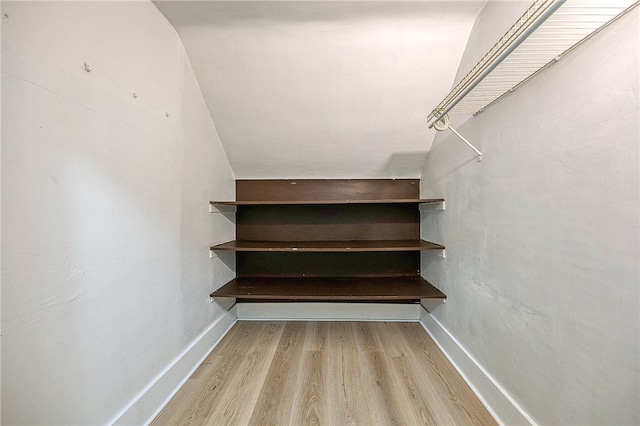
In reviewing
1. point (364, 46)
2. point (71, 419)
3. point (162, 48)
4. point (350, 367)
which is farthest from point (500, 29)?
point (71, 419)

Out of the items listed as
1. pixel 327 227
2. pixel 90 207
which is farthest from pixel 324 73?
pixel 90 207

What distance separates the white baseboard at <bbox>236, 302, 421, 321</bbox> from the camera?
2252mm

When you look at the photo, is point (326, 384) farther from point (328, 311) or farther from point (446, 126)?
point (446, 126)

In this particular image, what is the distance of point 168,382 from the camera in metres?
1.32

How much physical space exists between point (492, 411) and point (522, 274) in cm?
73

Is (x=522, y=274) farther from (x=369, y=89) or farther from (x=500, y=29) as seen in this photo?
(x=369, y=89)

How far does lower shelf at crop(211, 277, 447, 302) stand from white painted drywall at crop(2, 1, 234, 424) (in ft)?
1.88

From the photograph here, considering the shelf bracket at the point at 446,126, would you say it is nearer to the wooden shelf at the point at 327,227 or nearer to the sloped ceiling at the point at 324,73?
the sloped ceiling at the point at 324,73

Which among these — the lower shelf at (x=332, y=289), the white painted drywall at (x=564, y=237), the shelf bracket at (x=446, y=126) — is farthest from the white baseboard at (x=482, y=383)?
the shelf bracket at (x=446, y=126)

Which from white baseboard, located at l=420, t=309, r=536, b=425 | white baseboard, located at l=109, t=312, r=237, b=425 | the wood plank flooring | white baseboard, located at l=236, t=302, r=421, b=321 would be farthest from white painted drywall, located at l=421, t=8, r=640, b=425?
white baseboard, located at l=109, t=312, r=237, b=425

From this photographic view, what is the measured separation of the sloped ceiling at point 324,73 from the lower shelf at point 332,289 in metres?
1.01

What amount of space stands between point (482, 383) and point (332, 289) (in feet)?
3.53

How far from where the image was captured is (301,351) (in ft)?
5.83

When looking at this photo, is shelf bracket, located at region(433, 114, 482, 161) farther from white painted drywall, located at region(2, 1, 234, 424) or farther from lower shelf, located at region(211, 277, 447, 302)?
white painted drywall, located at region(2, 1, 234, 424)
